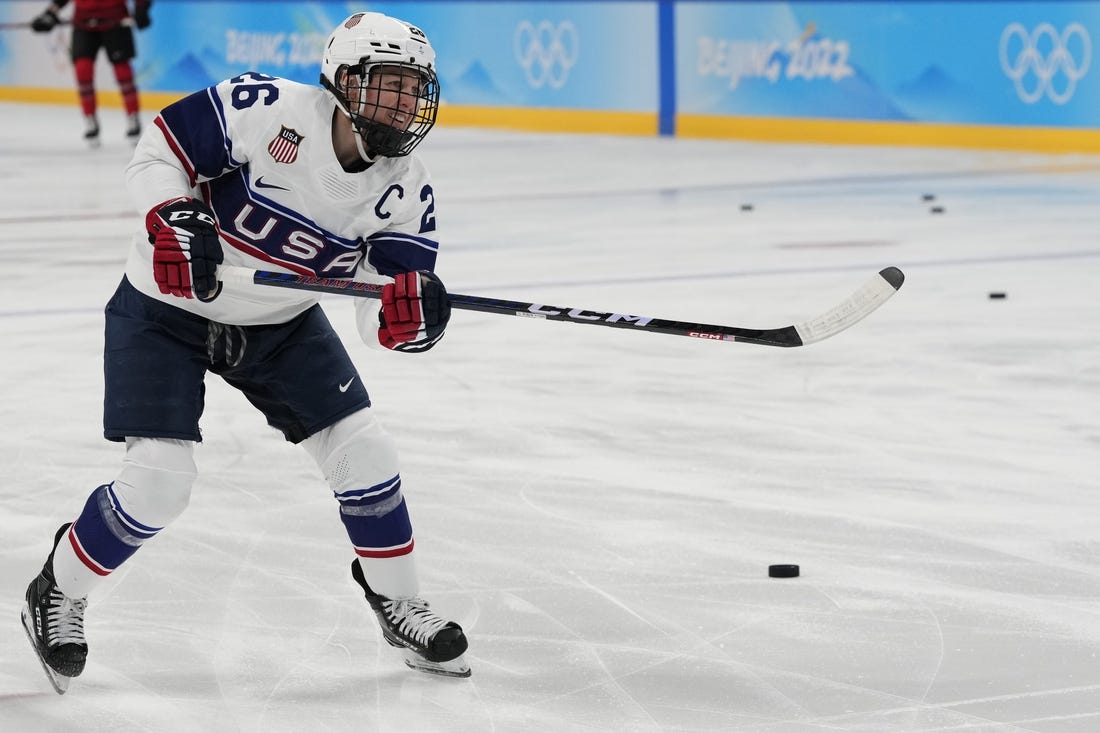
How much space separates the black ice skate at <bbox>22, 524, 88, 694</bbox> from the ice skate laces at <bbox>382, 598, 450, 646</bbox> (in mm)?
425

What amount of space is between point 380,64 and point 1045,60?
8.59 metres

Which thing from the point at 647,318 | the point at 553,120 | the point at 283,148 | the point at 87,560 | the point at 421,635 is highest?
the point at 283,148

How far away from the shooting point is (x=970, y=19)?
10.7 meters

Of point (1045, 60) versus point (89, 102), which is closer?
point (1045, 60)

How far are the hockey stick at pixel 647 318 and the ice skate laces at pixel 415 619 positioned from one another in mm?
428

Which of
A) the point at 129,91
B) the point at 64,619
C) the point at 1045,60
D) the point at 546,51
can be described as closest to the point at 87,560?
the point at 64,619

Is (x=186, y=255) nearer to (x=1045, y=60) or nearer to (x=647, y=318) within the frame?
(x=647, y=318)

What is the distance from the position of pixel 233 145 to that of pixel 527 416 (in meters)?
1.67

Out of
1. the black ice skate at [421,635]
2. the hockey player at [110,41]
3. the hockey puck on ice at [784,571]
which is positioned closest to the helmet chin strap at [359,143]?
A: the black ice skate at [421,635]

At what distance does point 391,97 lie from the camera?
7.98ft

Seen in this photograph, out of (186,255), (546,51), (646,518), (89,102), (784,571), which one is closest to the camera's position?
(186,255)

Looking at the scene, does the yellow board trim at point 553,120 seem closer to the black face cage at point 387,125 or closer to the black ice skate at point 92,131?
the black ice skate at point 92,131

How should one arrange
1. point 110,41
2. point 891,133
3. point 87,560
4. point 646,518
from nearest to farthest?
1. point 87,560
2. point 646,518
3. point 891,133
4. point 110,41

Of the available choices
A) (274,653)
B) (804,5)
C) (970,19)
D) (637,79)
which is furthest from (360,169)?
(637,79)
